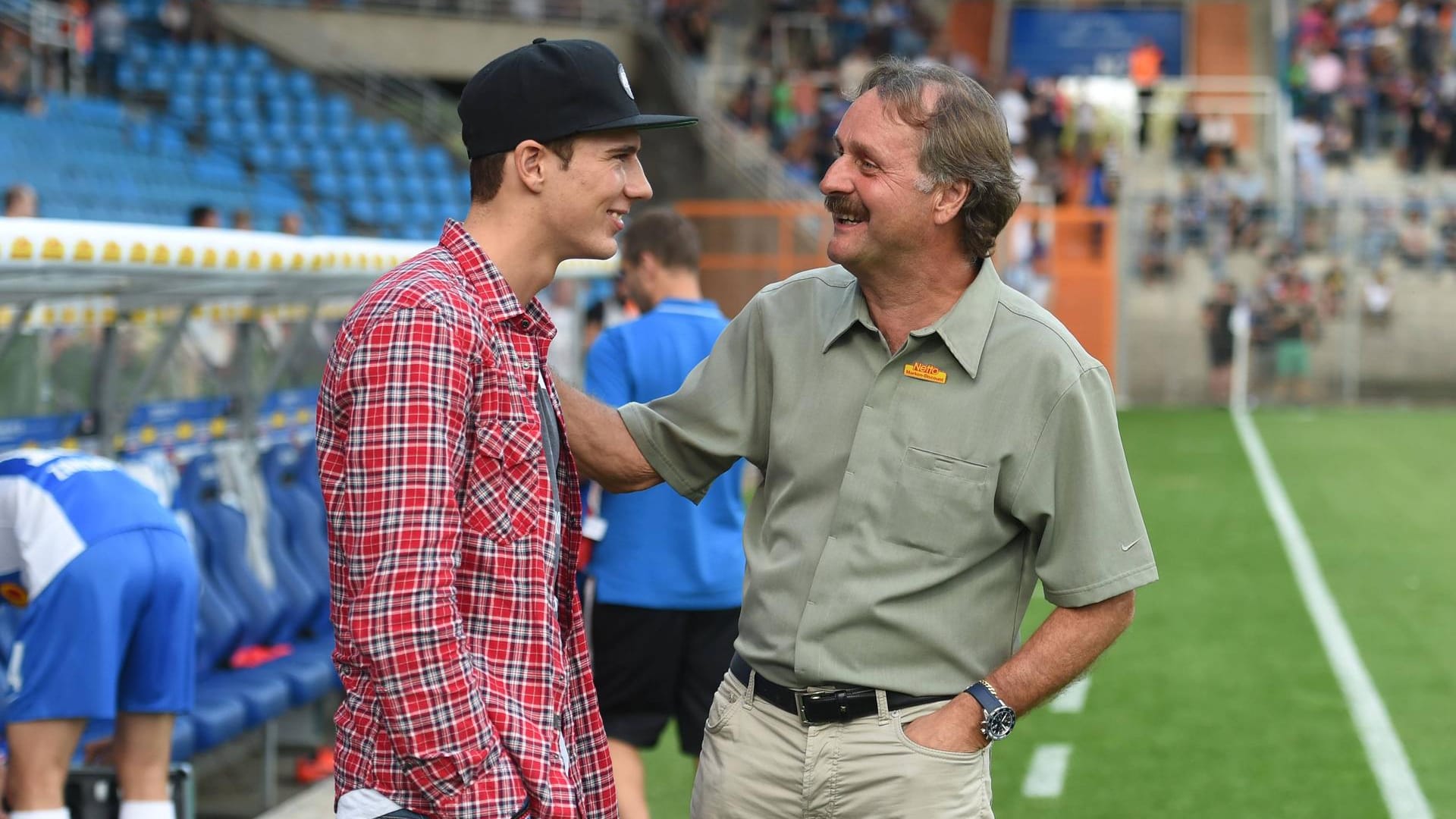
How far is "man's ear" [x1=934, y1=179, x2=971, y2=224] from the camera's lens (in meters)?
2.92

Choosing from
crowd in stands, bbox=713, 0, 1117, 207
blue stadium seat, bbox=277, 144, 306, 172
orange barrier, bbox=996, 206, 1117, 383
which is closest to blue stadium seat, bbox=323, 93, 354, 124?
blue stadium seat, bbox=277, 144, 306, 172

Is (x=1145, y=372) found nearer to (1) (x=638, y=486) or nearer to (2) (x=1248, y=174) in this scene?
(2) (x=1248, y=174)

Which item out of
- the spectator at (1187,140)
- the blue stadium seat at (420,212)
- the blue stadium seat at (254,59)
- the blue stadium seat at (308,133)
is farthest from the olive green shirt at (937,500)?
the spectator at (1187,140)

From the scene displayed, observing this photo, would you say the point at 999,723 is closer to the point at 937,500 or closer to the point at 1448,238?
the point at 937,500

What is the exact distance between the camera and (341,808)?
238 cm

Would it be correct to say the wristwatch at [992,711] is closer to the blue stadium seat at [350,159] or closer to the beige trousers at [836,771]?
the beige trousers at [836,771]

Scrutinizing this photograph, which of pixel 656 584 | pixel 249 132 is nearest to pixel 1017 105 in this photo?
pixel 249 132

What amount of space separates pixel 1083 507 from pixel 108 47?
2171 cm

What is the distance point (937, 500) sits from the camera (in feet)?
9.37

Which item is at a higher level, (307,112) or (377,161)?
(307,112)

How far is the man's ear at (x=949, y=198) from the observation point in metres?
2.92

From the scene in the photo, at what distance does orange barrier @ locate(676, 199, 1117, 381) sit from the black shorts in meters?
18.8

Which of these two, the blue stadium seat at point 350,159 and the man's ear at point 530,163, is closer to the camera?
the man's ear at point 530,163

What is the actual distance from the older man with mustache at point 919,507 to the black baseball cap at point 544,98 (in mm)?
561
